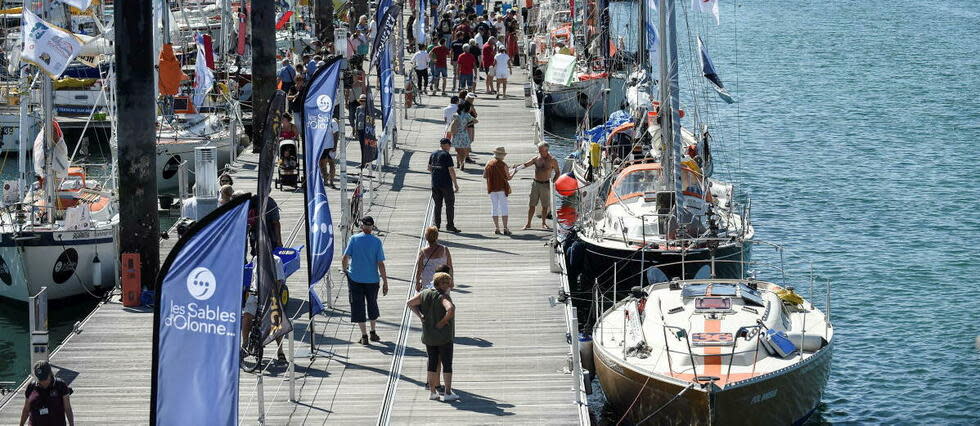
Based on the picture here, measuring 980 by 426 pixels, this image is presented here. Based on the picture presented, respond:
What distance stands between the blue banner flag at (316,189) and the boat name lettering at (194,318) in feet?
17.0

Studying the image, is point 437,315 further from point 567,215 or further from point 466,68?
point 466,68

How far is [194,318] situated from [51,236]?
14876 millimetres

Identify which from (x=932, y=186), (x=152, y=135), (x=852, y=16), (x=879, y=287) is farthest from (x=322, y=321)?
(x=852, y=16)

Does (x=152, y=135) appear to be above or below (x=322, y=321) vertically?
above

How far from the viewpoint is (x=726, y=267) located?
24.3 meters

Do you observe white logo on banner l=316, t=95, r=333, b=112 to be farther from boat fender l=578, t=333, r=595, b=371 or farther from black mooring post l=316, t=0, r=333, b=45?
black mooring post l=316, t=0, r=333, b=45

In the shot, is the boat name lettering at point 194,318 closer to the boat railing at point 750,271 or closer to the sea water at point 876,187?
the boat railing at point 750,271

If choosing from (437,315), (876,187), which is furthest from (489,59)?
(437,315)

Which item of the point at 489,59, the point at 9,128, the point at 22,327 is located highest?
the point at 489,59

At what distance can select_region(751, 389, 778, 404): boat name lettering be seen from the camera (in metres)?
17.7

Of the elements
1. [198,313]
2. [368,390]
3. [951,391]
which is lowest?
[951,391]

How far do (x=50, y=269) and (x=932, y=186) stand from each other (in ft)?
78.6

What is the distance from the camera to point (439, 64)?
132 ft

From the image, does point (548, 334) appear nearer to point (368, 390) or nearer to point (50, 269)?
point (368, 390)
